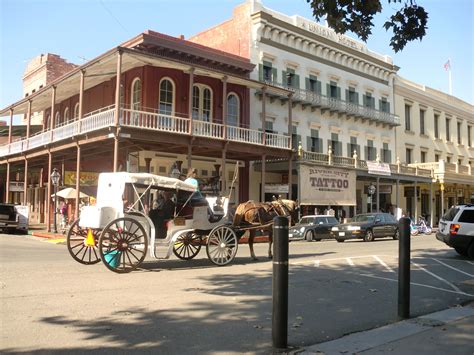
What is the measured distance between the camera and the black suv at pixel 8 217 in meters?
25.0

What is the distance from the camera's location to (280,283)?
16.4 ft

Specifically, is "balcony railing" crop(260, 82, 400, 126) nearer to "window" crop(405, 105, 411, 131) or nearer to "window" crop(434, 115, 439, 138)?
"window" crop(405, 105, 411, 131)

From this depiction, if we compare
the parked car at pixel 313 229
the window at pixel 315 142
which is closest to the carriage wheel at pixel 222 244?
the parked car at pixel 313 229

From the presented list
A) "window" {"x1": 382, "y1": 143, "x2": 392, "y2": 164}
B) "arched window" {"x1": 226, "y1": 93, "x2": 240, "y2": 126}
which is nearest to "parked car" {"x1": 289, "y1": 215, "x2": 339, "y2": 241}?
"arched window" {"x1": 226, "y1": 93, "x2": 240, "y2": 126}

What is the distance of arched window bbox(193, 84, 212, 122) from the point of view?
88.7 ft

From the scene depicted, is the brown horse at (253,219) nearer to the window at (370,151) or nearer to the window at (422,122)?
the window at (370,151)

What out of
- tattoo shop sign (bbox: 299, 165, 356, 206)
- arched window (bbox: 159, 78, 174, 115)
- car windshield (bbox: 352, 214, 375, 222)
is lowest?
car windshield (bbox: 352, 214, 375, 222)

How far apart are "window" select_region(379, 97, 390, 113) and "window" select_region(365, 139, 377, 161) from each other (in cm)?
342

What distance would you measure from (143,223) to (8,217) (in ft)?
58.1

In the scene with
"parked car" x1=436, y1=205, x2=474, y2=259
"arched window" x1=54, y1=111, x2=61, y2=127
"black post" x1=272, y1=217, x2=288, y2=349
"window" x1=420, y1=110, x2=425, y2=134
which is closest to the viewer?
"black post" x1=272, y1=217, x2=288, y2=349

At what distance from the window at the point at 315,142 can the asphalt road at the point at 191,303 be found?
70.8 feet

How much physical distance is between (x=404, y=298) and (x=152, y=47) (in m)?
20.8

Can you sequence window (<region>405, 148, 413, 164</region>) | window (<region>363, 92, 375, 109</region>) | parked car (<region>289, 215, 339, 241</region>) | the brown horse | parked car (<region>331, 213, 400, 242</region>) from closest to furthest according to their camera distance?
the brown horse < parked car (<region>331, 213, 400, 242</region>) < parked car (<region>289, 215, 339, 241</region>) < window (<region>363, 92, 375, 109</region>) < window (<region>405, 148, 413, 164</region>)

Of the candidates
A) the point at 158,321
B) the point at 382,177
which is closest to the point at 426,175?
the point at 382,177
